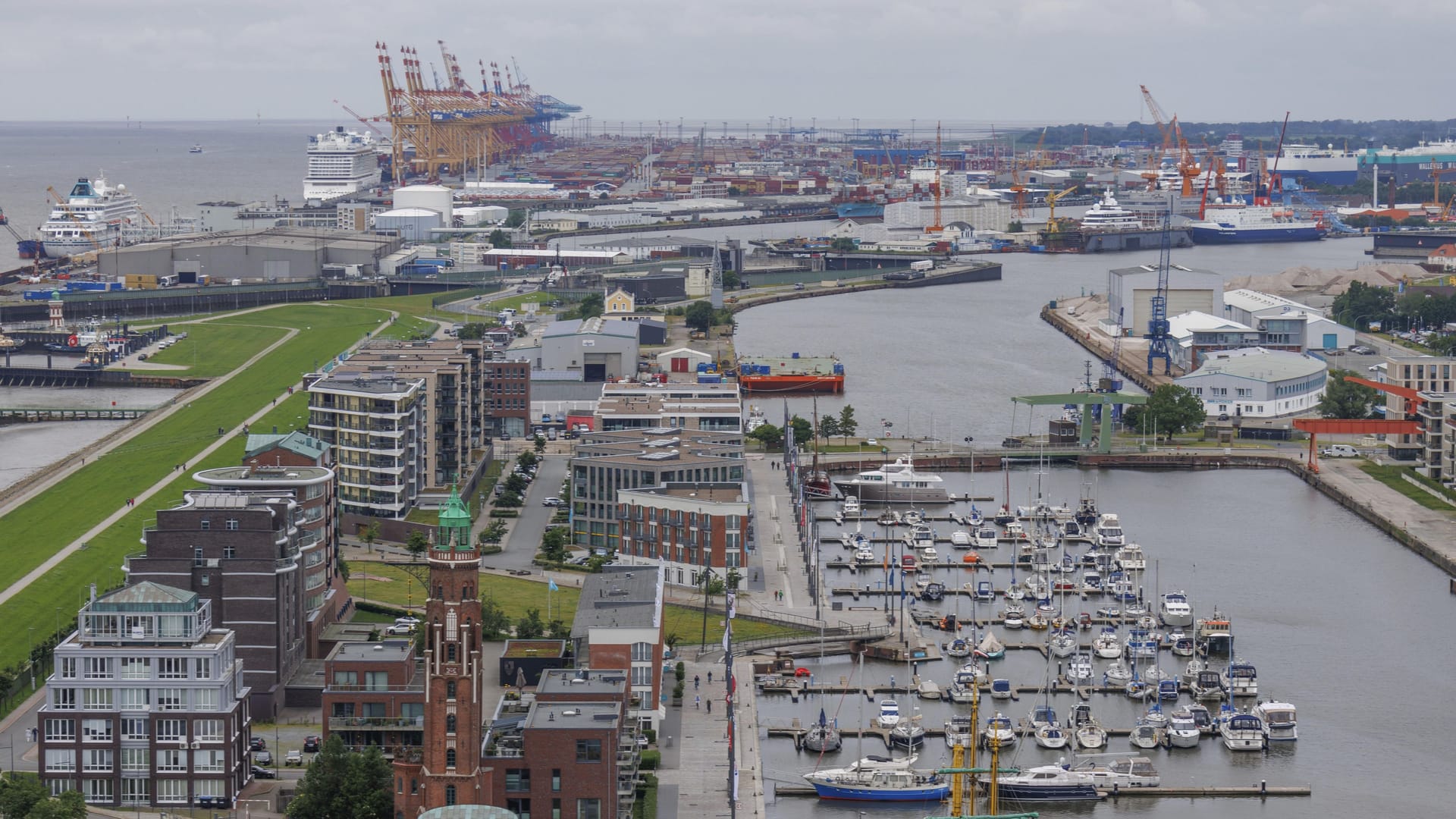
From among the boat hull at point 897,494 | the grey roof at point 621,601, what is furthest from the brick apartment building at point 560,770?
the boat hull at point 897,494

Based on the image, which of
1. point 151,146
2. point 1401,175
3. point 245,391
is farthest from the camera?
point 151,146

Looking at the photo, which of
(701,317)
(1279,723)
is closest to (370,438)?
(1279,723)

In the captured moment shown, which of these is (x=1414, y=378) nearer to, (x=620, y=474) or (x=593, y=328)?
(x=593, y=328)

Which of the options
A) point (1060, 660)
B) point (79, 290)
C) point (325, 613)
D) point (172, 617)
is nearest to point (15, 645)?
point (325, 613)

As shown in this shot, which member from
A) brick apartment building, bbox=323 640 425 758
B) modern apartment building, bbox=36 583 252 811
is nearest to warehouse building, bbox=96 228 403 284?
brick apartment building, bbox=323 640 425 758

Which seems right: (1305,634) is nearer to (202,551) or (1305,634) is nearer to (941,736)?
(941,736)

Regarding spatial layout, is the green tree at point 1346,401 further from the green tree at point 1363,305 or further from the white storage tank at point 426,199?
the white storage tank at point 426,199
